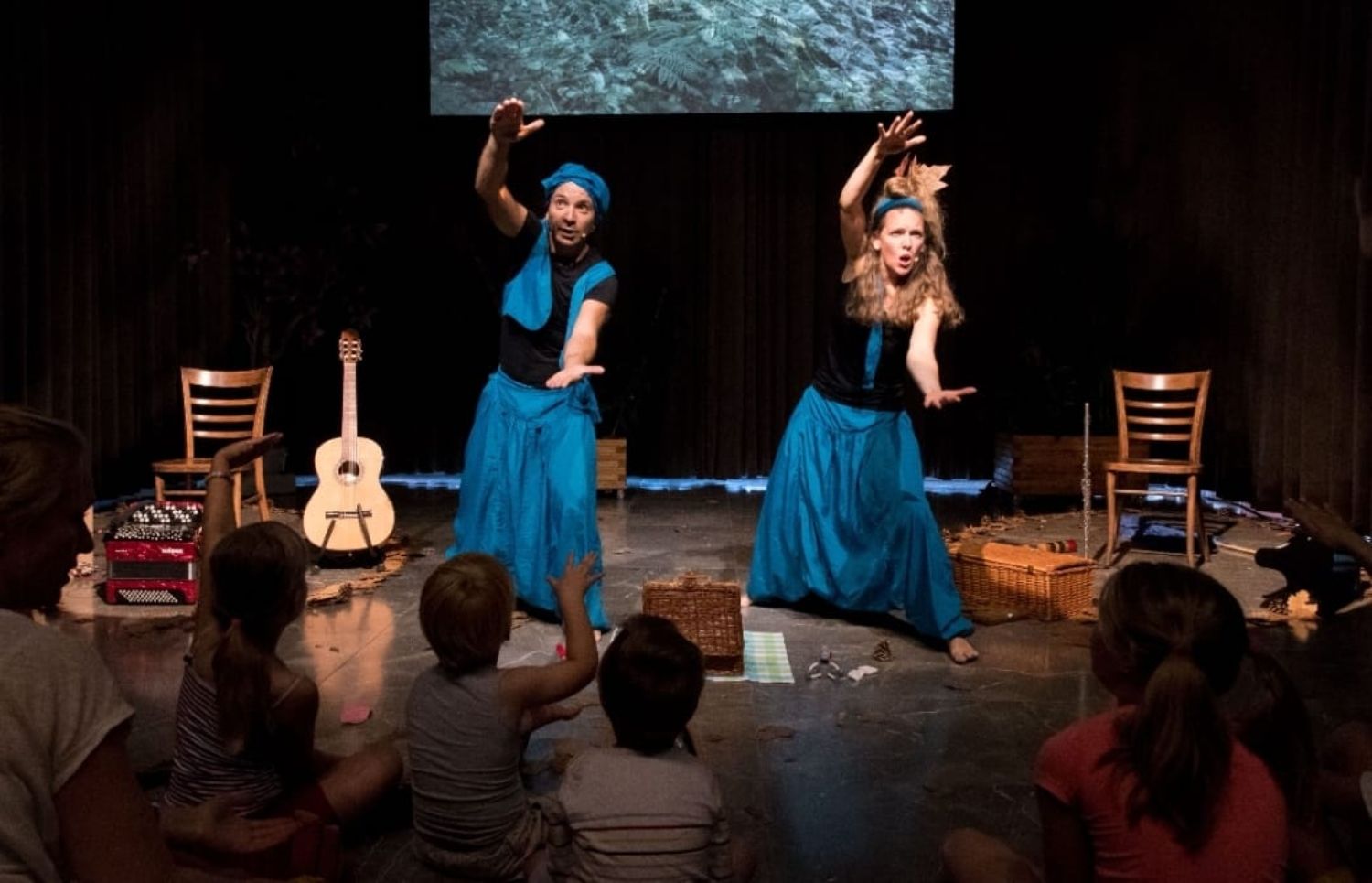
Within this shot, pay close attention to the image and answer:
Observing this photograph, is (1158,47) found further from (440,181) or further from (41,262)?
(41,262)

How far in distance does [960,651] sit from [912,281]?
4.03 feet

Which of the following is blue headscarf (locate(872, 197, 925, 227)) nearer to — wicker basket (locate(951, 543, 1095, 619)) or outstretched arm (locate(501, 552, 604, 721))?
wicker basket (locate(951, 543, 1095, 619))

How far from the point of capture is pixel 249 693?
242 centimetres

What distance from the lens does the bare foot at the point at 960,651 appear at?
4297 millimetres

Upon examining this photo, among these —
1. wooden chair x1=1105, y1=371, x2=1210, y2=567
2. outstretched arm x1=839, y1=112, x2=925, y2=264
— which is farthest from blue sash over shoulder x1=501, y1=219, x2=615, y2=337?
wooden chair x1=1105, y1=371, x2=1210, y2=567

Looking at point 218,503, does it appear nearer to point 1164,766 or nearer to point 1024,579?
point 1164,766

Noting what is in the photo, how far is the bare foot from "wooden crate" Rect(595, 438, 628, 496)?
13.1 feet

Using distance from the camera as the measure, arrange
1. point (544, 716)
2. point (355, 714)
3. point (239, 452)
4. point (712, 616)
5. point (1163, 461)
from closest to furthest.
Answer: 1. point (239, 452)
2. point (544, 716)
3. point (355, 714)
4. point (712, 616)
5. point (1163, 461)

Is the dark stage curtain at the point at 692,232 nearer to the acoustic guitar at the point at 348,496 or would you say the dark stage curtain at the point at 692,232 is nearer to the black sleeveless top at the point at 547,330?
the acoustic guitar at the point at 348,496

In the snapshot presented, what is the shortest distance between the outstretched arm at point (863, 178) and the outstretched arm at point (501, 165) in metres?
1.04

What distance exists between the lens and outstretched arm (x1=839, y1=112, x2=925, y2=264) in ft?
14.5

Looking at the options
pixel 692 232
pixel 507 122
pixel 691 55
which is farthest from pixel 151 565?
pixel 691 55

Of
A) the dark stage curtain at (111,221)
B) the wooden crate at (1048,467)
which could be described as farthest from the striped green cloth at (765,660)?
the dark stage curtain at (111,221)

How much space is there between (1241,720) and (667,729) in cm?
83
